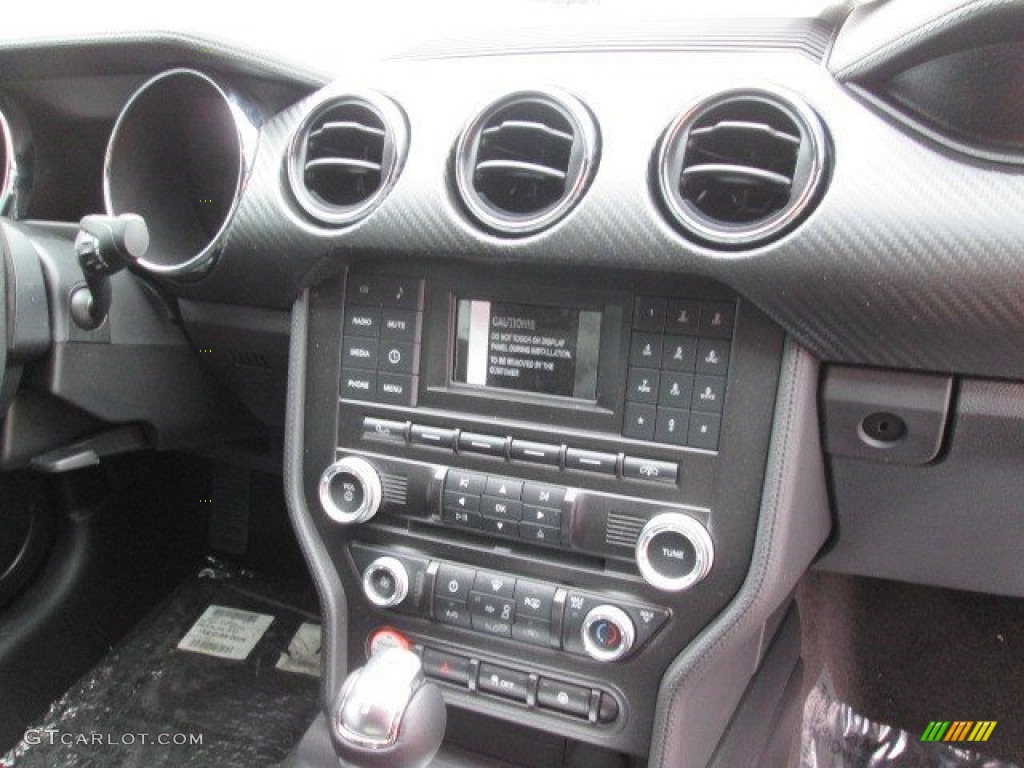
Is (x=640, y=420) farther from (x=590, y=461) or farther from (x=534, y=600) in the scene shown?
(x=534, y=600)

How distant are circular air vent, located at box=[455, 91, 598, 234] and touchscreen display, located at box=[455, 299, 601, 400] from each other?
10 cm

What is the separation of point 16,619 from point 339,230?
91cm

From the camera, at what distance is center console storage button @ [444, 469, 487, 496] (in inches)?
35.3

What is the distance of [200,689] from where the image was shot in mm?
1434

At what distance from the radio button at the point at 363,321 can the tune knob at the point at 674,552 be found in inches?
13.8

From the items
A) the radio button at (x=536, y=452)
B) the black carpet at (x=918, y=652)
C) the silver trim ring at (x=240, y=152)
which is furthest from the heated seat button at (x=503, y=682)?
the black carpet at (x=918, y=652)

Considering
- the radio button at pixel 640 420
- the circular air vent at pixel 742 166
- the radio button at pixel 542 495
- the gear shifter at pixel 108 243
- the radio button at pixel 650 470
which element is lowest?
the radio button at pixel 542 495

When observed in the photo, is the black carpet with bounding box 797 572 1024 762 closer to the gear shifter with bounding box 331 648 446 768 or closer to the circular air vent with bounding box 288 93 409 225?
the gear shifter with bounding box 331 648 446 768

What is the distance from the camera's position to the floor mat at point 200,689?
1302mm

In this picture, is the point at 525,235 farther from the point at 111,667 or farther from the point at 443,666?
the point at 111,667

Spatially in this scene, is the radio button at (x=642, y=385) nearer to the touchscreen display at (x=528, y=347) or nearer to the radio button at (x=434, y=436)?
the touchscreen display at (x=528, y=347)

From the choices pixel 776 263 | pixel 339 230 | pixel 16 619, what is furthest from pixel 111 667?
pixel 776 263

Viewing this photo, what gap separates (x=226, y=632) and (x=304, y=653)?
16cm

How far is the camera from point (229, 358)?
1.18 m
